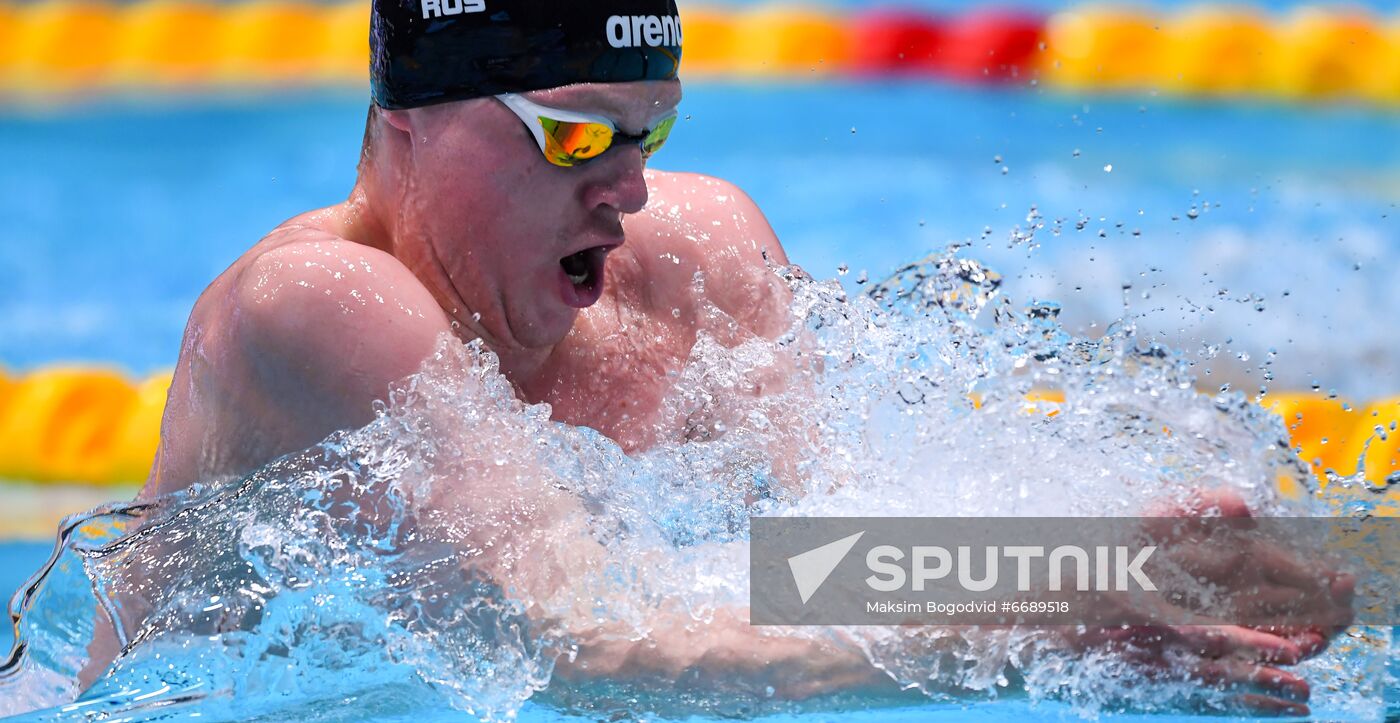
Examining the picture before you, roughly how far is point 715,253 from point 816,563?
66 centimetres

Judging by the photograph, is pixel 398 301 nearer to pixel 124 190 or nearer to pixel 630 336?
pixel 630 336

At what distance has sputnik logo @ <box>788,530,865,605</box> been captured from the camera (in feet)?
4.98

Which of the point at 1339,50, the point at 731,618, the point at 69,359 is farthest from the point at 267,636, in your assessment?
the point at 1339,50

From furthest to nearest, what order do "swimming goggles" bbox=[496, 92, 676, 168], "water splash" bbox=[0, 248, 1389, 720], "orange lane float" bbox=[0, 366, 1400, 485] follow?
"orange lane float" bbox=[0, 366, 1400, 485] < "swimming goggles" bbox=[496, 92, 676, 168] < "water splash" bbox=[0, 248, 1389, 720]

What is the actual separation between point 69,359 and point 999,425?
3609 mm

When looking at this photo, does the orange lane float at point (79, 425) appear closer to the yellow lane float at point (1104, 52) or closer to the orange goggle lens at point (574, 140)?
the orange goggle lens at point (574, 140)

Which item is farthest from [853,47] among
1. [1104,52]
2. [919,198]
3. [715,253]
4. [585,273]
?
[585,273]

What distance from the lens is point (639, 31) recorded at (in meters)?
1.73

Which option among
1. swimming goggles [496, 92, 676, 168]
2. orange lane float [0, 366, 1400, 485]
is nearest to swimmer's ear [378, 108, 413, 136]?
swimming goggles [496, 92, 676, 168]

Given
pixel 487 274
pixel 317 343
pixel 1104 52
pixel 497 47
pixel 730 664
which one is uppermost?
pixel 1104 52

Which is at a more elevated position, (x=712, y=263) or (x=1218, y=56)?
(x=1218, y=56)

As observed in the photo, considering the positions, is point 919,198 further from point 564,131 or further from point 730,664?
point 730,664

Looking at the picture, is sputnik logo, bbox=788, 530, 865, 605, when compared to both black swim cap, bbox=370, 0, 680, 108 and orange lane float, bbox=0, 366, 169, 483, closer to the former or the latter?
black swim cap, bbox=370, 0, 680, 108

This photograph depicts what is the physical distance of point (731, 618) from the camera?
1480 millimetres
